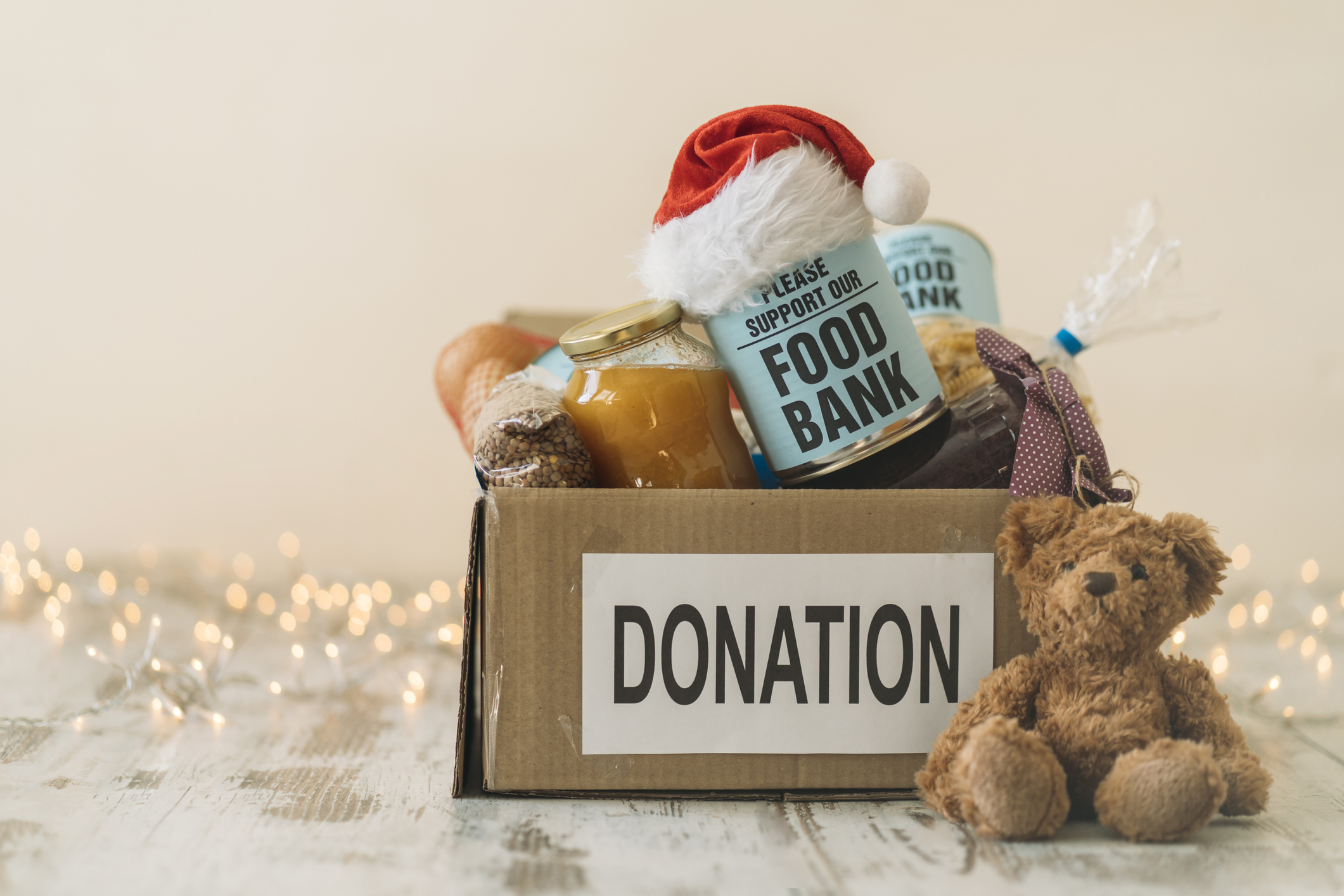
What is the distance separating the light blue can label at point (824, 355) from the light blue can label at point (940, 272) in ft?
0.74

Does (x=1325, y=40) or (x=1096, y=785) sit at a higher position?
(x=1325, y=40)

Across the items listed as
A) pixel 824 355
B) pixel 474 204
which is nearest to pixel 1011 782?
pixel 824 355

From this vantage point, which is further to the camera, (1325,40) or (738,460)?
(1325,40)

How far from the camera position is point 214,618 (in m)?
1.27

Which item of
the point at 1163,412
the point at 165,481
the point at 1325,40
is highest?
the point at 1325,40

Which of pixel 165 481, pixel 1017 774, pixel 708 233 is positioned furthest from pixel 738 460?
pixel 165 481

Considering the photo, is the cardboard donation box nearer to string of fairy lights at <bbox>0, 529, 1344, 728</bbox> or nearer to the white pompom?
the white pompom

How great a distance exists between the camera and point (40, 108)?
1.47 metres

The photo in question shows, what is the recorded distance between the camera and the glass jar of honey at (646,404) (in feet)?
2.14

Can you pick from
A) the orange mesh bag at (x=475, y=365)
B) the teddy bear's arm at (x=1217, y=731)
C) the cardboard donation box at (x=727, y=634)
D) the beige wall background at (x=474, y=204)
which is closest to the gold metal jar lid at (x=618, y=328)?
the cardboard donation box at (x=727, y=634)

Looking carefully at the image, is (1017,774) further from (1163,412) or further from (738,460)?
(1163,412)

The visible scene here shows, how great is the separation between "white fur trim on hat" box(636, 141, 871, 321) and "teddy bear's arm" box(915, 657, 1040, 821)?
1.05ft

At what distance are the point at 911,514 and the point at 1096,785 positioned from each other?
0.69 feet

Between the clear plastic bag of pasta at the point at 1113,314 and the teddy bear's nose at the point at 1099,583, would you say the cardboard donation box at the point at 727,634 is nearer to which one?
the teddy bear's nose at the point at 1099,583
